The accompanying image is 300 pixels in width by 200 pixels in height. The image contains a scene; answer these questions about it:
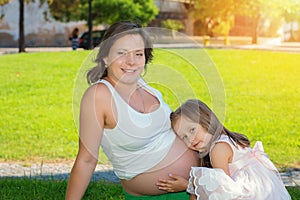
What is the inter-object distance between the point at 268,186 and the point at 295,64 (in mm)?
16902

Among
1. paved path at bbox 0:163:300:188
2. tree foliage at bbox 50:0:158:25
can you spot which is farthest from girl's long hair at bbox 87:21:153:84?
tree foliage at bbox 50:0:158:25

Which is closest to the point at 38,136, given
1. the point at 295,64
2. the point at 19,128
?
the point at 19,128

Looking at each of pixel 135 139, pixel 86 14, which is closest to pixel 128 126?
pixel 135 139

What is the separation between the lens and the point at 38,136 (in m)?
8.72

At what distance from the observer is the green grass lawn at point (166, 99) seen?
152 inches

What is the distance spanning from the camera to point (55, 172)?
6.56m

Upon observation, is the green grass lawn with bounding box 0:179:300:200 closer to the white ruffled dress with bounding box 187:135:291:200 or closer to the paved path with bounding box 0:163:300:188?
the paved path with bounding box 0:163:300:188

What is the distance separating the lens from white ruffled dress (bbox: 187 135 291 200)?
11.3 ft

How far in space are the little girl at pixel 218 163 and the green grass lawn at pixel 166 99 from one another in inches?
7.0

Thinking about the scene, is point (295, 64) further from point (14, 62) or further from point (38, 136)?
point (38, 136)

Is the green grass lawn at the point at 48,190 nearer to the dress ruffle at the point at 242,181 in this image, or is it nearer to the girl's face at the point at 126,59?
the dress ruffle at the point at 242,181

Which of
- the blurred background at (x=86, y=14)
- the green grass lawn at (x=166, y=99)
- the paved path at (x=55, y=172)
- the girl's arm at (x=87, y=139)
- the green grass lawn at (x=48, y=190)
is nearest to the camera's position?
the girl's arm at (x=87, y=139)

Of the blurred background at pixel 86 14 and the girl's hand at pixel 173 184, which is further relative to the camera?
the blurred background at pixel 86 14

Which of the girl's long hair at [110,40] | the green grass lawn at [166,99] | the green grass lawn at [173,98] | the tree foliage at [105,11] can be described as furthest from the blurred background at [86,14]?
the girl's long hair at [110,40]
